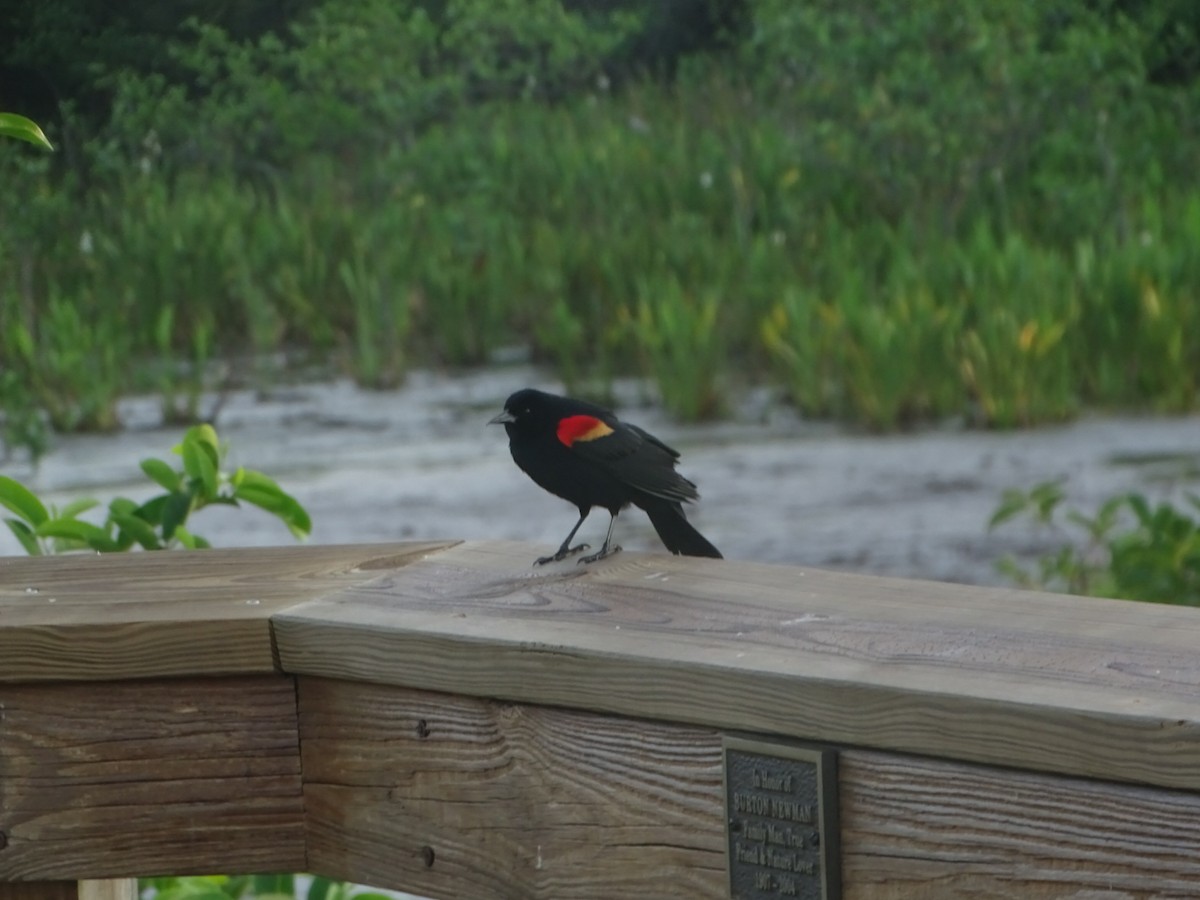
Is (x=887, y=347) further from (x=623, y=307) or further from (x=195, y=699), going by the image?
(x=195, y=699)

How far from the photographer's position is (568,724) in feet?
2.03

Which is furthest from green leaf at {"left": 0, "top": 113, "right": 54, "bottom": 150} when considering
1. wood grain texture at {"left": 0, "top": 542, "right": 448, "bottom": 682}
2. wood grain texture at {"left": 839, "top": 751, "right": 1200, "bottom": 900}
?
wood grain texture at {"left": 839, "top": 751, "right": 1200, "bottom": 900}

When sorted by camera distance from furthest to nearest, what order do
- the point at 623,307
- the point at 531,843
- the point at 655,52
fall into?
the point at 623,307 → the point at 655,52 → the point at 531,843

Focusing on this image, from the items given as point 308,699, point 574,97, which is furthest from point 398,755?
point 574,97

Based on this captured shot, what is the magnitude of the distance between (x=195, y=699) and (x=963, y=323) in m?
1.68

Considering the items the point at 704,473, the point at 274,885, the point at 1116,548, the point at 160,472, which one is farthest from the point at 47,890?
the point at 1116,548

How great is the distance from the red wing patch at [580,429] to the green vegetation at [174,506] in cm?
16

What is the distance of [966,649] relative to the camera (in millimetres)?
572

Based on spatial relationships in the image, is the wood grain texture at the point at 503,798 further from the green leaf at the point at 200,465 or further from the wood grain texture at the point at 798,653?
the green leaf at the point at 200,465

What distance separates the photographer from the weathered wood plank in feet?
1.65

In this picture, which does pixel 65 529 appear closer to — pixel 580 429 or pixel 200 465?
pixel 200 465

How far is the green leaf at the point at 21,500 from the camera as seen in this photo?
834mm

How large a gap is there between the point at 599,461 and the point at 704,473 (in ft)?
3.98

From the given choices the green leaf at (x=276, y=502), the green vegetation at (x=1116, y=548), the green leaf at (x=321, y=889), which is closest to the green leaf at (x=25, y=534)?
the green leaf at (x=276, y=502)
